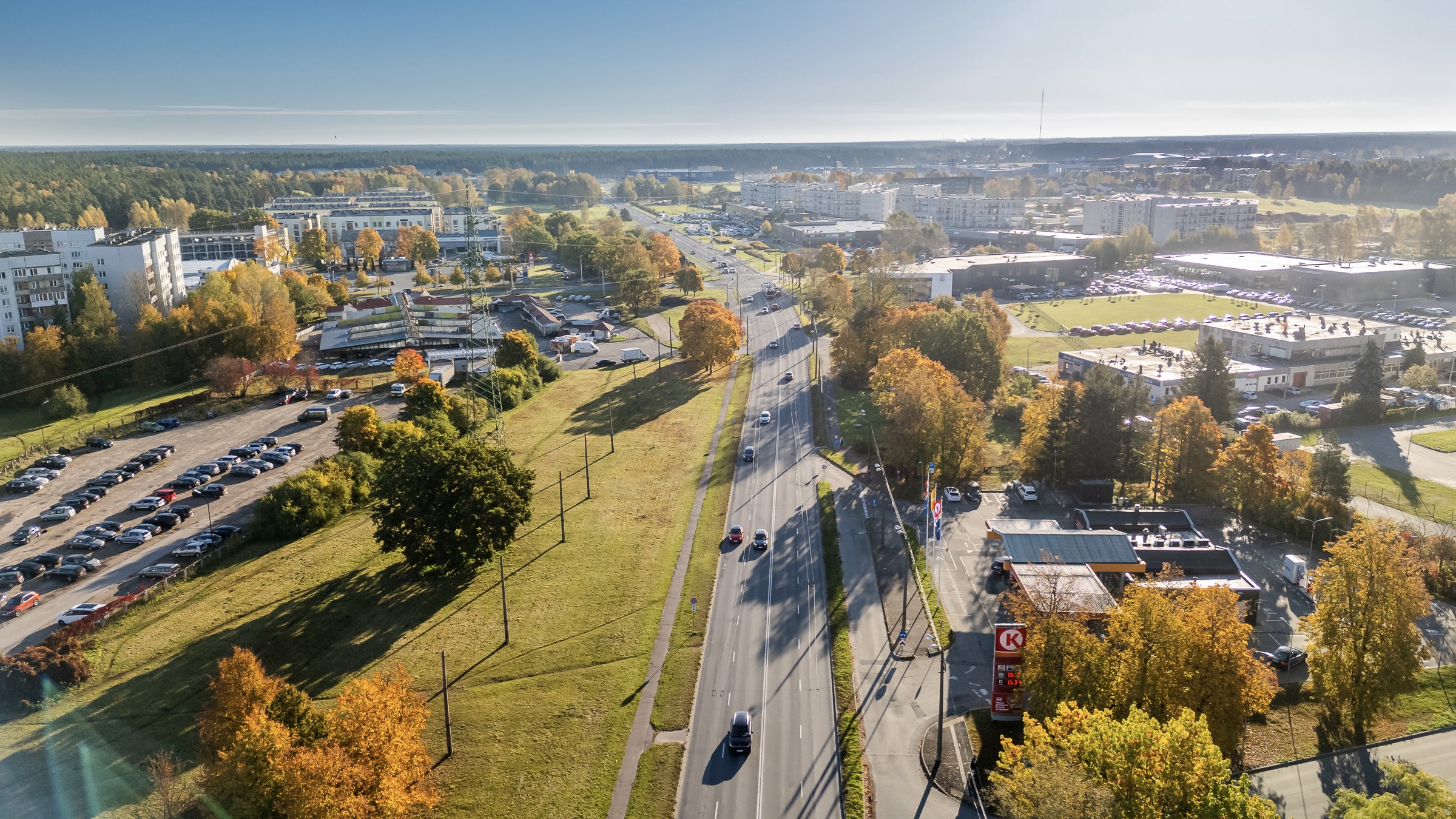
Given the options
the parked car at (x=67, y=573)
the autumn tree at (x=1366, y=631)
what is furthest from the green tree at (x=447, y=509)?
the autumn tree at (x=1366, y=631)

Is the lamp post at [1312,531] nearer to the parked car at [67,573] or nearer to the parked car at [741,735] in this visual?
the parked car at [741,735]

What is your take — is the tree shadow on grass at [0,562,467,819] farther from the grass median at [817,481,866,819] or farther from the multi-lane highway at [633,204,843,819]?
the grass median at [817,481,866,819]

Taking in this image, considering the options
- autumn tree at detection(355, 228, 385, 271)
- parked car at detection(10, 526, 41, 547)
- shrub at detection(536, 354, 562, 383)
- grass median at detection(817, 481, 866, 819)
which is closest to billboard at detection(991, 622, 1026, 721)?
grass median at detection(817, 481, 866, 819)

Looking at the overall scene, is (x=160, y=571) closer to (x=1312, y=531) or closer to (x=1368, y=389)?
(x=1312, y=531)

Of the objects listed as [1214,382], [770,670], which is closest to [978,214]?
[1214,382]

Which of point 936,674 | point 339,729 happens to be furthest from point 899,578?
point 339,729
